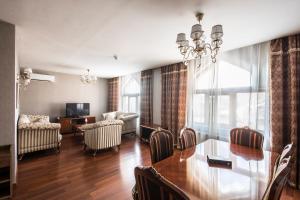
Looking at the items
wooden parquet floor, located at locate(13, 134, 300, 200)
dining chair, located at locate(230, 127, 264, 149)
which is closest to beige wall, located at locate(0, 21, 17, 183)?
wooden parquet floor, located at locate(13, 134, 300, 200)

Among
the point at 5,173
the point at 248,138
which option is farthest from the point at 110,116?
the point at 248,138

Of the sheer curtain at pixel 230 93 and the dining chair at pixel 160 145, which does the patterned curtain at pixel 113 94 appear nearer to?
the sheer curtain at pixel 230 93

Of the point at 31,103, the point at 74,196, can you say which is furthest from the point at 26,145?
the point at 31,103

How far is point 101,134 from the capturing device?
347 centimetres

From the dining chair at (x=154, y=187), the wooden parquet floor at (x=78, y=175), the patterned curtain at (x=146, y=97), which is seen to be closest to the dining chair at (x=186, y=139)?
the wooden parquet floor at (x=78, y=175)

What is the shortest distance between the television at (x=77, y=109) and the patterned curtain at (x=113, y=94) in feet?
3.49

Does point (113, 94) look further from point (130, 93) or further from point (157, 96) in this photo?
point (157, 96)

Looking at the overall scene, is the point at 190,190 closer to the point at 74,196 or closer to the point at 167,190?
the point at 167,190

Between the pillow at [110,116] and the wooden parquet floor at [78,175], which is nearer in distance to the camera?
the wooden parquet floor at [78,175]

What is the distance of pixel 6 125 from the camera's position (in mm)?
2041

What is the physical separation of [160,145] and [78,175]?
→ 172 centimetres

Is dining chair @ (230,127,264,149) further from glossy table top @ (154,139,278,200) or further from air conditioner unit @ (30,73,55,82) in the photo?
air conditioner unit @ (30,73,55,82)

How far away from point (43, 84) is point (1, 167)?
4360 millimetres

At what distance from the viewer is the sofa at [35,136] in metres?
3.10
